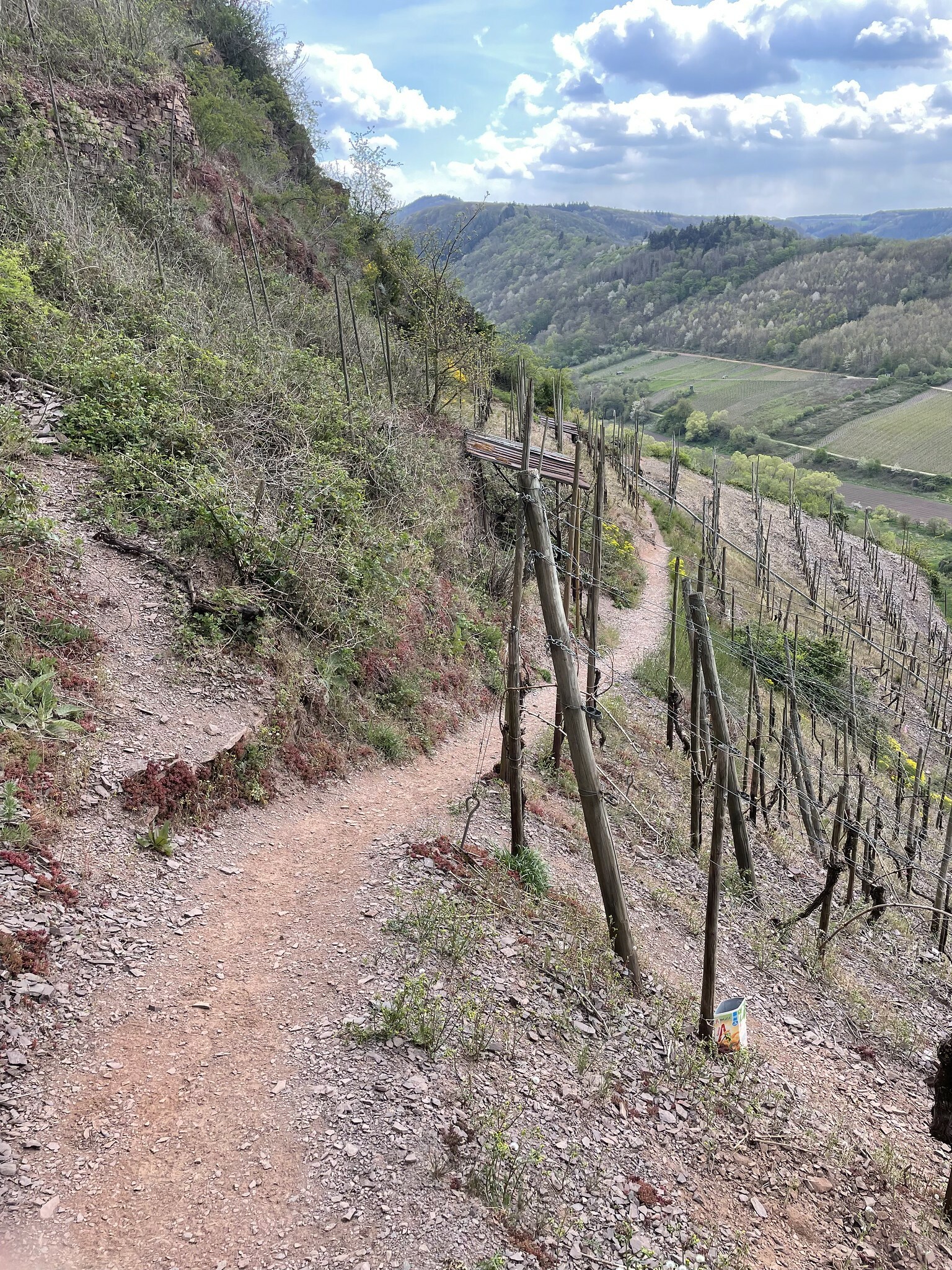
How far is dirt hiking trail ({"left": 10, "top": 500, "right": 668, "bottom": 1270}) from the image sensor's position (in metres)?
3.70

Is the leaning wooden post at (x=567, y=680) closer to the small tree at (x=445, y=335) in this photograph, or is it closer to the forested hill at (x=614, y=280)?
the small tree at (x=445, y=335)

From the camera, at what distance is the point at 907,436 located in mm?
81438

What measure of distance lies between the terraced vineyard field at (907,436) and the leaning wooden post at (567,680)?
83282 millimetres

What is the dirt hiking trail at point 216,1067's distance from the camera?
146 inches

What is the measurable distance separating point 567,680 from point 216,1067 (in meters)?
3.52

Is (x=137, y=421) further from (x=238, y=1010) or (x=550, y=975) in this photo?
(x=550, y=975)

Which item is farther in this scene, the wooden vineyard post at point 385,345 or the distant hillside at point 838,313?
the distant hillside at point 838,313

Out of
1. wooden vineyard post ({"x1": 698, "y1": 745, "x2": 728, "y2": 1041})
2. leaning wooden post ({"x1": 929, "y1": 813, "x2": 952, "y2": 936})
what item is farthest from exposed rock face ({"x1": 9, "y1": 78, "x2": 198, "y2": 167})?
leaning wooden post ({"x1": 929, "y1": 813, "x2": 952, "y2": 936})

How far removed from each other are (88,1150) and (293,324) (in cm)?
1719

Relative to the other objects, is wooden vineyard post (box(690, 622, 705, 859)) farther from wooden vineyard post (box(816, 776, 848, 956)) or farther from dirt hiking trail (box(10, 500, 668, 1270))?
dirt hiking trail (box(10, 500, 668, 1270))

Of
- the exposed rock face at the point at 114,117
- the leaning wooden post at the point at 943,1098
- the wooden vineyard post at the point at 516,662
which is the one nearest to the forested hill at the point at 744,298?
the exposed rock face at the point at 114,117

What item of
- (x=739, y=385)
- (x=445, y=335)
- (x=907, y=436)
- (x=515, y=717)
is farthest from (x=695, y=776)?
(x=739, y=385)

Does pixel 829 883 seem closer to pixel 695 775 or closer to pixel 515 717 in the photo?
pixel 695 775

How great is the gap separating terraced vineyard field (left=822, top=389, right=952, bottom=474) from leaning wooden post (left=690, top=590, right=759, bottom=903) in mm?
79325
